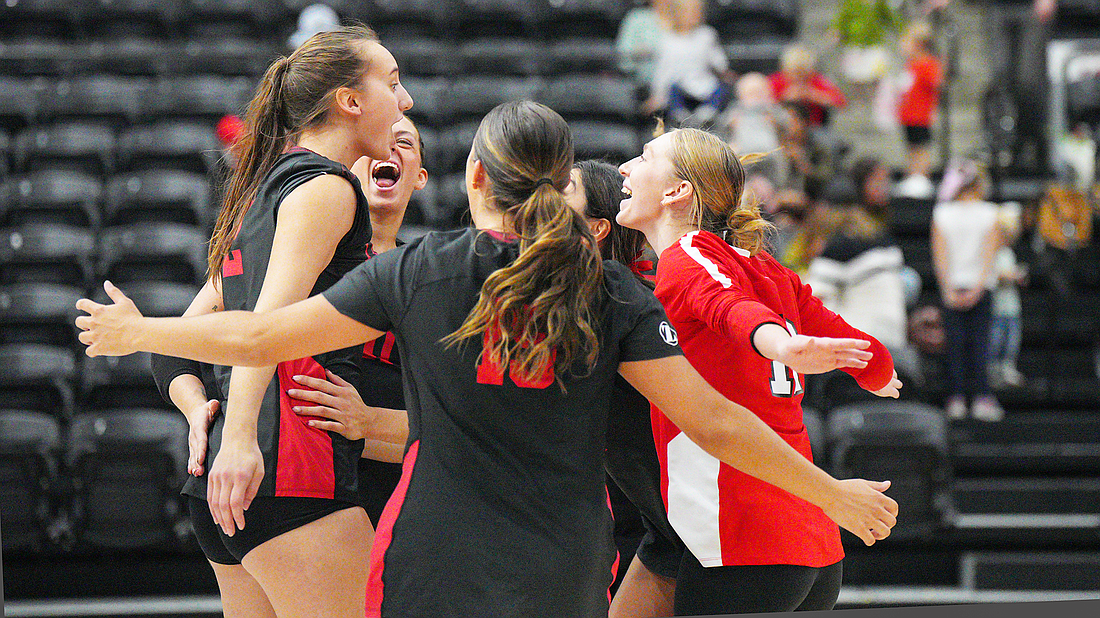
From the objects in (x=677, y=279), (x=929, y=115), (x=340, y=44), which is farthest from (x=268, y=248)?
(x=929, y=115)

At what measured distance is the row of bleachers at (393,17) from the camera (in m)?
7.70

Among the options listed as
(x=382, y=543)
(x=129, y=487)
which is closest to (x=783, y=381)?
(x=382, y=543)

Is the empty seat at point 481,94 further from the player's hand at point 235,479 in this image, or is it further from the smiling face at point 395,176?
the player's hand at point 235,479

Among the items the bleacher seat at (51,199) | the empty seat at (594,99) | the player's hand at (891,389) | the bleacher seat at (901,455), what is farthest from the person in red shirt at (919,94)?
the player's hand at (891,389)

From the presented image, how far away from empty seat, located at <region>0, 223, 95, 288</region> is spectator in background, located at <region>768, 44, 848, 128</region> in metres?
3.94

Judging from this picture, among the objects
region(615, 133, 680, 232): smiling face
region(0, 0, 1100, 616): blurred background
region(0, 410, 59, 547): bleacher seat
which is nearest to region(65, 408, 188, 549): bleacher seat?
region(0, 0, 1100, 616): blurred background

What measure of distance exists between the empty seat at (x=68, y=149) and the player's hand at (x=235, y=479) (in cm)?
522

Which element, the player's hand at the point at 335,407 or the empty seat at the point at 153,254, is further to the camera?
the empty seat at the point at 153,254

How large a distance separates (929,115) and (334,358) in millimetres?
5918

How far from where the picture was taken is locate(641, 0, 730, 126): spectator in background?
6.49 metres

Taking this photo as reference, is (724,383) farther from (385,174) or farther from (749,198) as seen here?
(385,174)

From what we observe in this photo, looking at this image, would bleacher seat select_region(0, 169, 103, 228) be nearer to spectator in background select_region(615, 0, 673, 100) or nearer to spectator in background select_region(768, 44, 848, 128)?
spectator in background select_region(615, 0, 673, 100)

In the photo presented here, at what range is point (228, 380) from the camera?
6.04 feet

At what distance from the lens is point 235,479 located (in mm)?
1684
